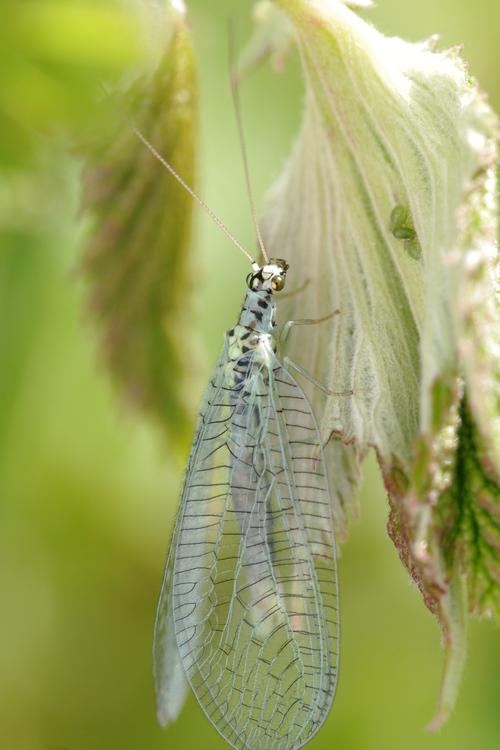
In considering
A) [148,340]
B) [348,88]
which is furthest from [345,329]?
[148,340]

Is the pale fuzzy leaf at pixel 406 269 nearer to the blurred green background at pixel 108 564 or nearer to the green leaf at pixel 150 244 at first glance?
the green leaf at pixel 150 244

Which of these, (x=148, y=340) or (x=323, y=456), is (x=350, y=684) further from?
(x=323, y=456)

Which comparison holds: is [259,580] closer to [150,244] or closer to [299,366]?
[299,366]

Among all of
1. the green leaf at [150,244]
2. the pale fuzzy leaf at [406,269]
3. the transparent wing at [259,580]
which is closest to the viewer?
the pale fuzzy leaf at [406,269]

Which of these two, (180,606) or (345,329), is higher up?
(345,329)

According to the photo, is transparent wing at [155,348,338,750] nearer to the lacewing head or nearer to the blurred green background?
the lacewing head

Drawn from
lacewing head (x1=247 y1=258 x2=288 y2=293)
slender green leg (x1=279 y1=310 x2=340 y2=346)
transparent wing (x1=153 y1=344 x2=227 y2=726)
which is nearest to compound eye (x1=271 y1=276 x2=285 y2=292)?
lacewing head (x1=247 y1=258 x2=288 y2=293)

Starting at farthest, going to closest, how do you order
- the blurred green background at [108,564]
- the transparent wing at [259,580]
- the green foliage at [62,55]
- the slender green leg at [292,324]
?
the blurred green background at [108,564] < the transparent wing at [259,580] < the slender green leg at [292,324] < the green foliage at [62,55]

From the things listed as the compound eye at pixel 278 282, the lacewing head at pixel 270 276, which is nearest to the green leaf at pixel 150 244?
the lacewing head at pixel 270 276
